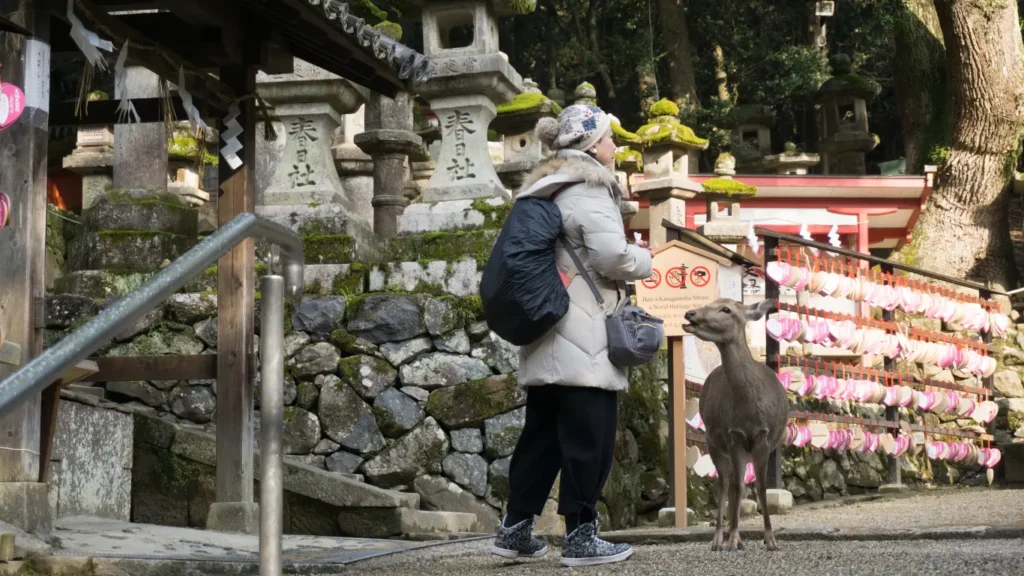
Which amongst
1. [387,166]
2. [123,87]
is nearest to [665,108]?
[387,166]

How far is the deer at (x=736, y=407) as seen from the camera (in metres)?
6.04

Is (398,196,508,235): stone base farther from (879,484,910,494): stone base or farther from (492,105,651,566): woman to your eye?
(879,484,910,494): stone base

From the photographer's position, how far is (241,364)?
7660mm

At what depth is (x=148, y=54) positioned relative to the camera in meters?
7.27

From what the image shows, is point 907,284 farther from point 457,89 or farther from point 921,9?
point 921,9

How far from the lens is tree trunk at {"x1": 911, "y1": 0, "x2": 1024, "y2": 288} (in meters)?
19.3

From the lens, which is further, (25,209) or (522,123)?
(522,123)

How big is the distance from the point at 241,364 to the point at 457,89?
122 inches

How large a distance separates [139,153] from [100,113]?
4.27 meters

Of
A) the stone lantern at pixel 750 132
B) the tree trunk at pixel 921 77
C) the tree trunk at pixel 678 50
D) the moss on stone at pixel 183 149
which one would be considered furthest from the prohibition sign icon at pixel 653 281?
the tree trunk at pixel 678 50

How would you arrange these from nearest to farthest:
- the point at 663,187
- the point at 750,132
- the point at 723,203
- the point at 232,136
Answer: the point at 232,136
the point at 663,187
the point at 723,203
the point at 750,132

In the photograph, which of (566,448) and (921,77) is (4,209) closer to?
(566,448)

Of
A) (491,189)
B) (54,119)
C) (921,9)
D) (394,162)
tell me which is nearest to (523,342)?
(54,119)

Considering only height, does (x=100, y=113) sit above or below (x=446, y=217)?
above
